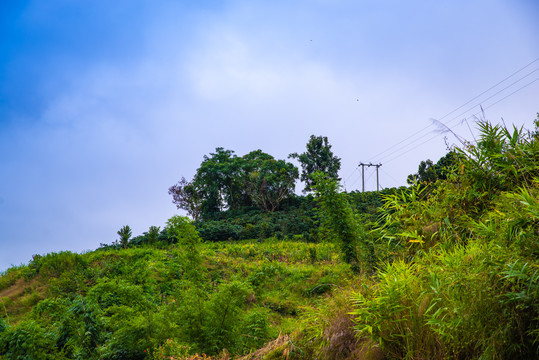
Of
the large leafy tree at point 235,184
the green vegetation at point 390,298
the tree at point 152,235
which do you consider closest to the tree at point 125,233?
the tree at point 152,235

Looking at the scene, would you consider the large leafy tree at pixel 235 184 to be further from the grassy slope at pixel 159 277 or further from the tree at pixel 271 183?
the grassy slope at pixel 159 277

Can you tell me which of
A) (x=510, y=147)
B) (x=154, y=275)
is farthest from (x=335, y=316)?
(x=154, y=275)

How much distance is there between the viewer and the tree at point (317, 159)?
28.1m

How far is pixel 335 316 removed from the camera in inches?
80.8

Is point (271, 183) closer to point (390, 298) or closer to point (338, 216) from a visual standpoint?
point (338, 216)

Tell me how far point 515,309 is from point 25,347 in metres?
4.11

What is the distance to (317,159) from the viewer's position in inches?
1120

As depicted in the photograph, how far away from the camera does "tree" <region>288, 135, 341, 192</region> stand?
92.3 ft

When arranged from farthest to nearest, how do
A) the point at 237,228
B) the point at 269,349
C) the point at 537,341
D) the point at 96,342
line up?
the point at 237,228
the point at 96,342
the point at 269,349
the point at 537,341

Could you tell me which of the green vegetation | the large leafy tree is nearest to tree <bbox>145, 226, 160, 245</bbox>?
the green vegetation

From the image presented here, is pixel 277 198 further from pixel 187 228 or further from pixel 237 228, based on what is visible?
pixel 187 228

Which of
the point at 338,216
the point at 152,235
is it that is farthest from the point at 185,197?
the point at 338,216

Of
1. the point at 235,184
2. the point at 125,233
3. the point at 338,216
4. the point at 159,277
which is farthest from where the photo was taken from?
the point at 235,184

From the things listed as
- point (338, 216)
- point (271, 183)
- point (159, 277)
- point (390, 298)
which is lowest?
point (159, 277)
